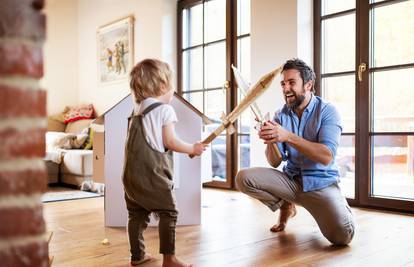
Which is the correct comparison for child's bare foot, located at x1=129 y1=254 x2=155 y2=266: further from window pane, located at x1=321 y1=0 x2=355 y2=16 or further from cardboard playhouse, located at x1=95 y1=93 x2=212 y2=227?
window pane, located at x1=321 y1=0 x2=355 y2=16

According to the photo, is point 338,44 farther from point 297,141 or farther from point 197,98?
point 197,98

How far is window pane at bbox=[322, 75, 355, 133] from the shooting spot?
3.22 m

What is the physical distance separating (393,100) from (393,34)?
481 millimetres

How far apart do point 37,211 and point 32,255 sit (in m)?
0.05

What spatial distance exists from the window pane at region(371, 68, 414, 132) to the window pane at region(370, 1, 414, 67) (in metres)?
→ 0.10

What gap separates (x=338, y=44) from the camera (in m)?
3.32

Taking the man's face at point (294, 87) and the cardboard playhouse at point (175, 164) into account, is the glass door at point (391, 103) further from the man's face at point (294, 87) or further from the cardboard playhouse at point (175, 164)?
the cardboard playhouse at point (175, 164)

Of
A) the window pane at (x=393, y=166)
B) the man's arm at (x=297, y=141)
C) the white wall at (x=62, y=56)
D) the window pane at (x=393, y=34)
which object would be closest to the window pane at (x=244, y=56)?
the window pane at (x=393, y=34)

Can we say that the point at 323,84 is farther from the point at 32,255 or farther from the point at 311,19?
the point at 32,255

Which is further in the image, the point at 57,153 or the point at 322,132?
the point at 57,153

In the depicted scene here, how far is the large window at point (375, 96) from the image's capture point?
294cm

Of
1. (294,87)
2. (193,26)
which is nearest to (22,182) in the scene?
(294,87)

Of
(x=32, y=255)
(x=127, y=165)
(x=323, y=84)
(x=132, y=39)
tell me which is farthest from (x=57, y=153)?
(x=32, y=255)

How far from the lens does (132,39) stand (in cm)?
525
